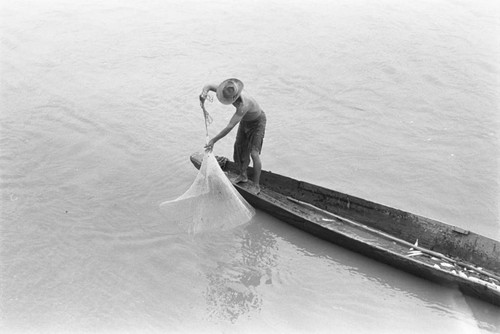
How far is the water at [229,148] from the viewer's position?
5340 millimetres

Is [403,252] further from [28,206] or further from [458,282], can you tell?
[28,206]

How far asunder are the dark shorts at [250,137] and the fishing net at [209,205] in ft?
1.49

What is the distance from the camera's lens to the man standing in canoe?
5.75 metres

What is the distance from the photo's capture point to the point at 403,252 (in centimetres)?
570

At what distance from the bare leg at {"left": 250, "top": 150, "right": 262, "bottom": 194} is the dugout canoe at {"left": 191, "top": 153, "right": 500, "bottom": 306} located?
11 centimetres

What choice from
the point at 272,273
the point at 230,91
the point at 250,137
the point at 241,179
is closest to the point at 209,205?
the point at 241,179

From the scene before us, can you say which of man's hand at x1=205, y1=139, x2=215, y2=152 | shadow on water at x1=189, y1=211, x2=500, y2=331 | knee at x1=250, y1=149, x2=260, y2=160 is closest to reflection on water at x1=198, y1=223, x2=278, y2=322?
shadow on water at x1=189, y1=211, x2=500, y2=331

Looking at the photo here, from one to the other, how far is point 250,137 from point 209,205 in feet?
3.05

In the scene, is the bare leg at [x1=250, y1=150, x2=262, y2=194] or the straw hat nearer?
the straw hat

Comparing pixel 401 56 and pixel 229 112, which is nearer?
pixel 229 112

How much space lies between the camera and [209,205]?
6105 mm

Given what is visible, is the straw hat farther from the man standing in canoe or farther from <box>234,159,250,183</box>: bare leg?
<box>234,159,250,183</box>: bare leg

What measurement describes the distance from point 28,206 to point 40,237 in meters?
0.70

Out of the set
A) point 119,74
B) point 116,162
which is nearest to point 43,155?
point 116,162
